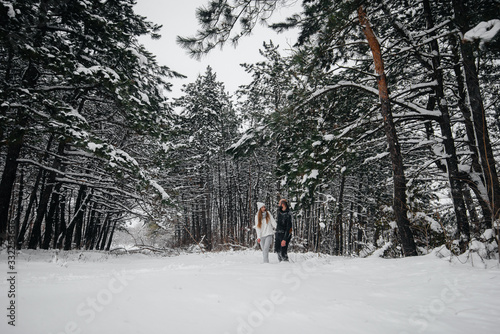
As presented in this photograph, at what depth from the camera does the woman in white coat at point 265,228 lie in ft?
22.2

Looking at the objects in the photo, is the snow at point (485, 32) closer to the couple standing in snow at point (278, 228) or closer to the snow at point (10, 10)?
the couple standing in snow at point (278, 228)

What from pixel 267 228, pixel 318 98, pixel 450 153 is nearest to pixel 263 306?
pixel 267 228

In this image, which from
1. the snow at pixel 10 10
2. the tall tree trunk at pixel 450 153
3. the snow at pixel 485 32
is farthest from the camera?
the tall tree trunk at pixel 450 153

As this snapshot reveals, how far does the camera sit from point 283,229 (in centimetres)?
695

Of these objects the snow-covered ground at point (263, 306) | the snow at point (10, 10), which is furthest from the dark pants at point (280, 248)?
the snow at point (10, 10)

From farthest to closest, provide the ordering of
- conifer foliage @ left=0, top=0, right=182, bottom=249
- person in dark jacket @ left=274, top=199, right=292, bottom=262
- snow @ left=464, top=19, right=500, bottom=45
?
person in dark jacket @ left=274, top=199, right=292, bottom=262 → conifer foliage @ left=0, top=0, right=182, bottom=249 → snow @ left=464, top=19, right=500, bottom=45

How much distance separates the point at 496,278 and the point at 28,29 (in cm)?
1016

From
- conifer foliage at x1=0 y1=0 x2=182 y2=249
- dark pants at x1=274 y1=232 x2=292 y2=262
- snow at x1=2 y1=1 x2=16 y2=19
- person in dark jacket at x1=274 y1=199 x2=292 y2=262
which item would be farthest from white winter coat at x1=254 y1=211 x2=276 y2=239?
snow at x1=2 y1=1 x2=16 y2=19

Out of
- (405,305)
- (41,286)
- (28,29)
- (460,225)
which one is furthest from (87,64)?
(460,225)

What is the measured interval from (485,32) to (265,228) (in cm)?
596

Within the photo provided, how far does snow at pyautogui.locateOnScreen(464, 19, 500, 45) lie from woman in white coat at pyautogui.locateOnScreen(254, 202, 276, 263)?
5509 millimetres

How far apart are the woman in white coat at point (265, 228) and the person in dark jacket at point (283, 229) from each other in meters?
0.25

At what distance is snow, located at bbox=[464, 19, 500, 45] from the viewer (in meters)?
2.92

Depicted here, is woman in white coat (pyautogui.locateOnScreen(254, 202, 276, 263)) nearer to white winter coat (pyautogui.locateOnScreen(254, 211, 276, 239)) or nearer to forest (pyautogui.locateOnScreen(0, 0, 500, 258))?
white winter coat (pyautogui.locateOnScreen(254, 211, 276, 239))
